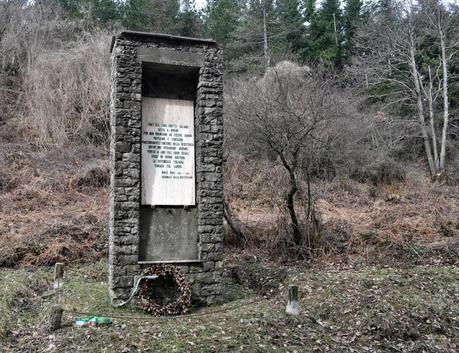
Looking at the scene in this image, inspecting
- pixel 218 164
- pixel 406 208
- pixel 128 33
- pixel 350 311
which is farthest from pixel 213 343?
pixel 406 208

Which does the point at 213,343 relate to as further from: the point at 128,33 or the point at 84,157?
the point at 84,157

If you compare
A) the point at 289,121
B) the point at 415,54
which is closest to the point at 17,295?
the point at 289,121

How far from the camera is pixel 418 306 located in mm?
6910

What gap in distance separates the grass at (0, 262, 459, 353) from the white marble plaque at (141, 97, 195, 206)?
1.93 metres

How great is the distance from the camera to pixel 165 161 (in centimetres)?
762

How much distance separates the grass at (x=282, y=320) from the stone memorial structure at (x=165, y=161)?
0.86 metres

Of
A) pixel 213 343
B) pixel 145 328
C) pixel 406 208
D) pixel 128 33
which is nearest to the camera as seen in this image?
pixel 213 343

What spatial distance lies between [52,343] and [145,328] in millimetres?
1141

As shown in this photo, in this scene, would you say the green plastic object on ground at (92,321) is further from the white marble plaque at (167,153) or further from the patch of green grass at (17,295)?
the white marble plaque at (167,153)

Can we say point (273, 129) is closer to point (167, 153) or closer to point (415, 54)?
point (167, 153)

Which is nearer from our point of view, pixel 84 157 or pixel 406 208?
pixel 406 208

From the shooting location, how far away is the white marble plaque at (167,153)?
752 cm

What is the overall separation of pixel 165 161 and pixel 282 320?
3.29 m

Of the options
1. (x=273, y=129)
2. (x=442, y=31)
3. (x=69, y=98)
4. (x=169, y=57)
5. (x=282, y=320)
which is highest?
(x=442, y=31)
